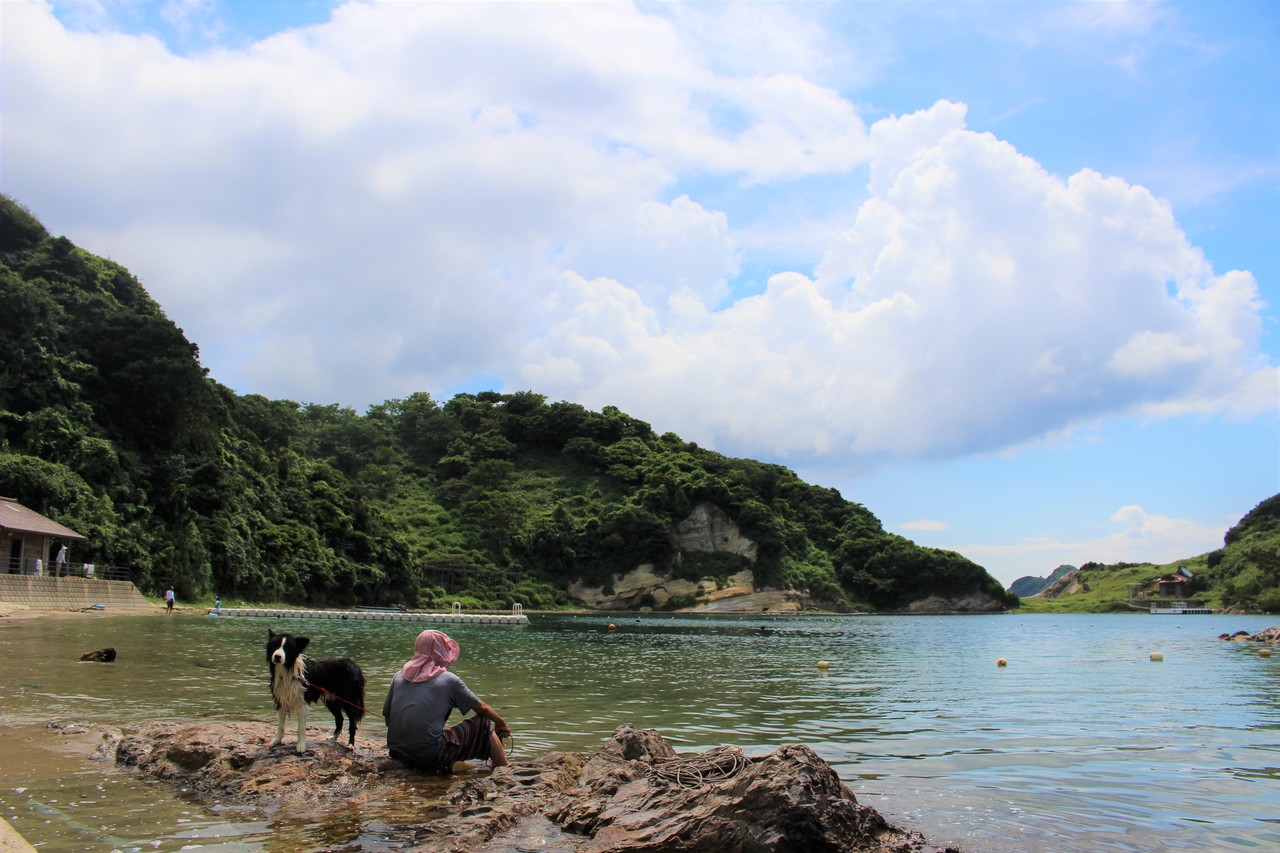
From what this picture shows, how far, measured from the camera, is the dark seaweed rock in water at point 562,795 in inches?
233

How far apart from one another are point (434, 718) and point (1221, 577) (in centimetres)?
14251

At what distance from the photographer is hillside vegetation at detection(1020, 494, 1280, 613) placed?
9862 cm

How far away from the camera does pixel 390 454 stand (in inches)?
4419

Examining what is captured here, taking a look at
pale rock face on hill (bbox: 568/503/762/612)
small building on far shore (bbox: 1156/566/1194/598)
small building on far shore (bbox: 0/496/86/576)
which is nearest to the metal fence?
small building on far shore (bbox: 0/496/86/576)

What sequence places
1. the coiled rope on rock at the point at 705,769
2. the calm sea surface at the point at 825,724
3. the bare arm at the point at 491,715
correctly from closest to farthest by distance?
the coiled rope on rock at the point at 705,769
the calm sea surface at the point at 825,724
the bare arm at the point at 491,715

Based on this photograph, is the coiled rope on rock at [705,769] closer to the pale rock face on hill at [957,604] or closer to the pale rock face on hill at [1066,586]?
the pale rock face on hill at [957,604]

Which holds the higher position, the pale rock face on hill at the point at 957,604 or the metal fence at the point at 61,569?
the metal fence at the point at 61,569

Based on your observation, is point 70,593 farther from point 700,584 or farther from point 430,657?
point 700,584

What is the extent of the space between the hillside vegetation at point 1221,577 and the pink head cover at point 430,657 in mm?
A: 114245

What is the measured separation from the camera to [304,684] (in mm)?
8641

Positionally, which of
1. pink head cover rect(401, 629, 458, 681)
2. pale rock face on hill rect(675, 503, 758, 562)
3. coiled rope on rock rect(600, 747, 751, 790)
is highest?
pale rock face on hill rect(675, 503, 758, 562)

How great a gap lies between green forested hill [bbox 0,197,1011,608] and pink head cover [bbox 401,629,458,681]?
40490 mm

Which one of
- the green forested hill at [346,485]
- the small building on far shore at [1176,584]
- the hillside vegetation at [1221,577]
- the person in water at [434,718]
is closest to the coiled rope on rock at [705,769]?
the person in water at [434,718]

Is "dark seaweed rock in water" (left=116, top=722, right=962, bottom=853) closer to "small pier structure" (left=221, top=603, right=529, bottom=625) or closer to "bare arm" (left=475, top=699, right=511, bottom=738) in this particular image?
"bare arm" (left=475, top=699, right=511, bottom=738)
